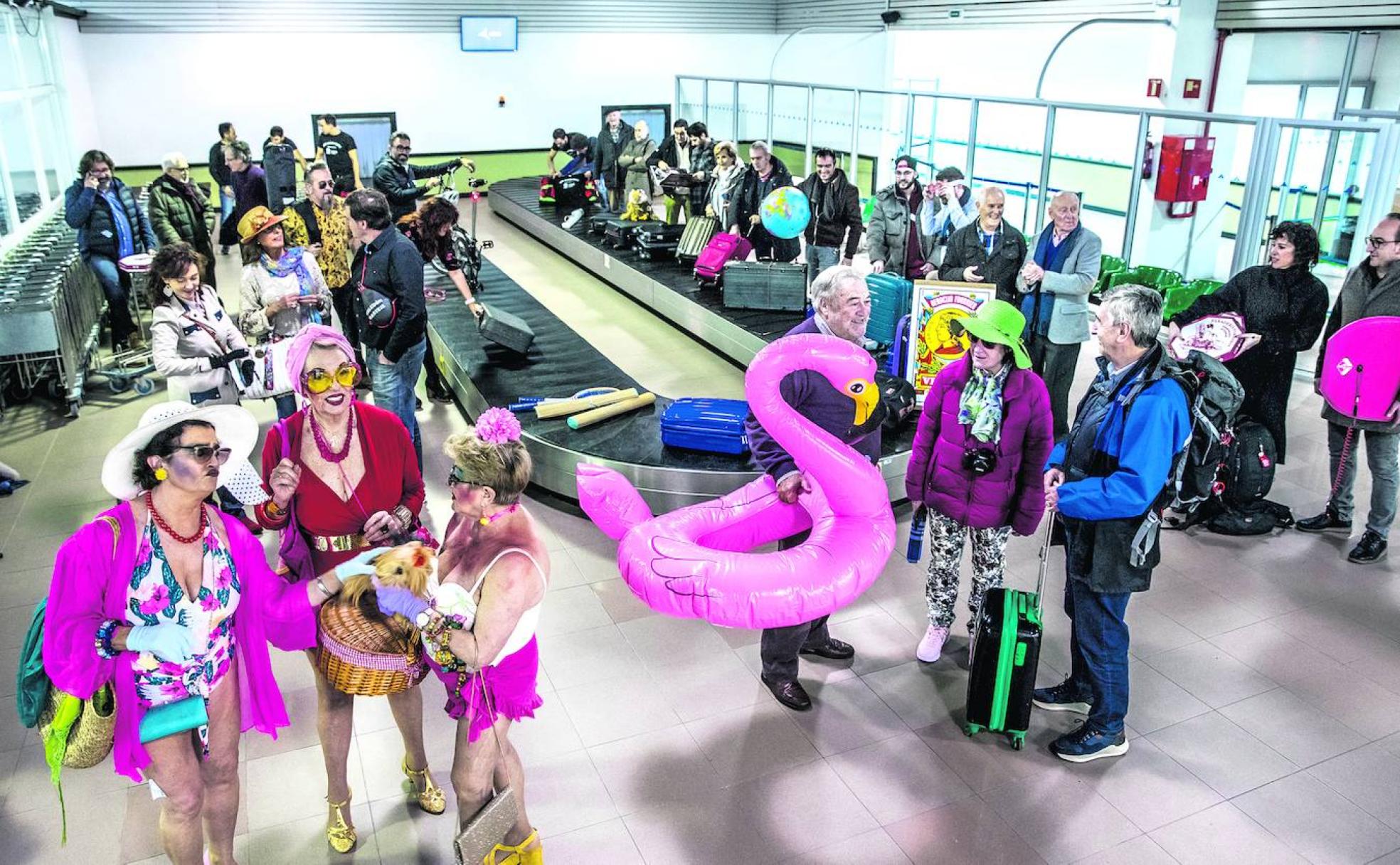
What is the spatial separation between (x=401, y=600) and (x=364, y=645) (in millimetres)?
367

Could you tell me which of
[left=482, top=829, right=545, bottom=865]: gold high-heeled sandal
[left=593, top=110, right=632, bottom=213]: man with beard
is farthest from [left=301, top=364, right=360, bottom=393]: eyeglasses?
[left=593, top=110, right=632, bottom=213]: man with beard

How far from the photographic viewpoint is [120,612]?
2629 mm

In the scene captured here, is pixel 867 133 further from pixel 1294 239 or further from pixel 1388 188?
pixel 1294 239

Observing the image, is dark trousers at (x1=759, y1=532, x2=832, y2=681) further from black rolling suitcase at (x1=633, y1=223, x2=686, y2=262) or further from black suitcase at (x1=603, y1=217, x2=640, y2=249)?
black suitcase at (x1=603, y1=217, x2=640, y2=249)

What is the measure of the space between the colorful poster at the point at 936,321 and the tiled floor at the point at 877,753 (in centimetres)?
159

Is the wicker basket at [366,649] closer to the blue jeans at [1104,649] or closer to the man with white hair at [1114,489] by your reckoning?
the man with white hair at [1114,489]

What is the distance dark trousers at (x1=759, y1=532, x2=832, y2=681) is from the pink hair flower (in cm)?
165

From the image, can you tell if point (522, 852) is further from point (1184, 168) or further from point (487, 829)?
point (1184, 168)

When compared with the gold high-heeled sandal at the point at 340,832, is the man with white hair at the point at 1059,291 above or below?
above

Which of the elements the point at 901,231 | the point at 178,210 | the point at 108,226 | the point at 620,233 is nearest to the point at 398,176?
the point at 178,210

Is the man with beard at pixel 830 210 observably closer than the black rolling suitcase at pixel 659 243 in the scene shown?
Yes

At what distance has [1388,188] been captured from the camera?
25.5 ft

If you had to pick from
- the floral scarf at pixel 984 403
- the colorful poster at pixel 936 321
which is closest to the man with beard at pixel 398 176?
the colorful poster at pixel 936 321

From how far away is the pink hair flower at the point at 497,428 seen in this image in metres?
2.75
